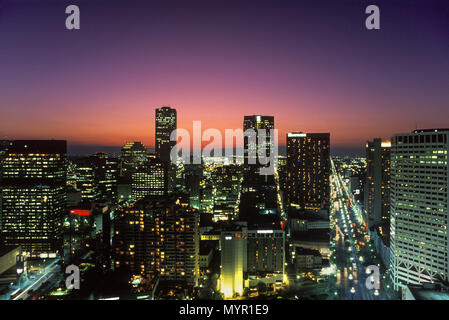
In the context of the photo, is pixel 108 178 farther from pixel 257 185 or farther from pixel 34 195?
pixel 257 185

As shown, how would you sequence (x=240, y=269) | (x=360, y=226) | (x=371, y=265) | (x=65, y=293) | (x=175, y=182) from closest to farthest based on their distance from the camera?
(x=65, y=293) < (x=240, y=269) < (x=371, y=265) < (x=360, y=226) < (x=175, y=182)

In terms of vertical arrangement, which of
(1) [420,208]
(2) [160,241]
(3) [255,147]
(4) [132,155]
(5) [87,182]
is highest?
(3) [255,147]

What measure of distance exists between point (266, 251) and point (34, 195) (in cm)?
1065

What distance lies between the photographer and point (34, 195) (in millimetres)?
14469

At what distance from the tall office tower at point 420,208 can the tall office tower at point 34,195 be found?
43.1 ft

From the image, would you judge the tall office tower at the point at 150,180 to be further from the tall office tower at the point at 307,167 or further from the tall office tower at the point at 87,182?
the tall office tower at the point at 307,167

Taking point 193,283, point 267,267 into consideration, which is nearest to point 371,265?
point 267,267

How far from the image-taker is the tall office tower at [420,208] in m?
9.67

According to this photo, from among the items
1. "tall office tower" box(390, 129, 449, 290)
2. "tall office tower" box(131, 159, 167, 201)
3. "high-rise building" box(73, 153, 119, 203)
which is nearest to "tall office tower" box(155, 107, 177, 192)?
"high-rise building" box(73, 153, 119, 203)

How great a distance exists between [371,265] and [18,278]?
458 inches

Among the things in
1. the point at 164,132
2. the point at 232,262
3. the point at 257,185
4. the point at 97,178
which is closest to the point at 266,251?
the point at 232,262

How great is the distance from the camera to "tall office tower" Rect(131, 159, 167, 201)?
72.6 ft

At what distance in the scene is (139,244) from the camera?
10906mm
